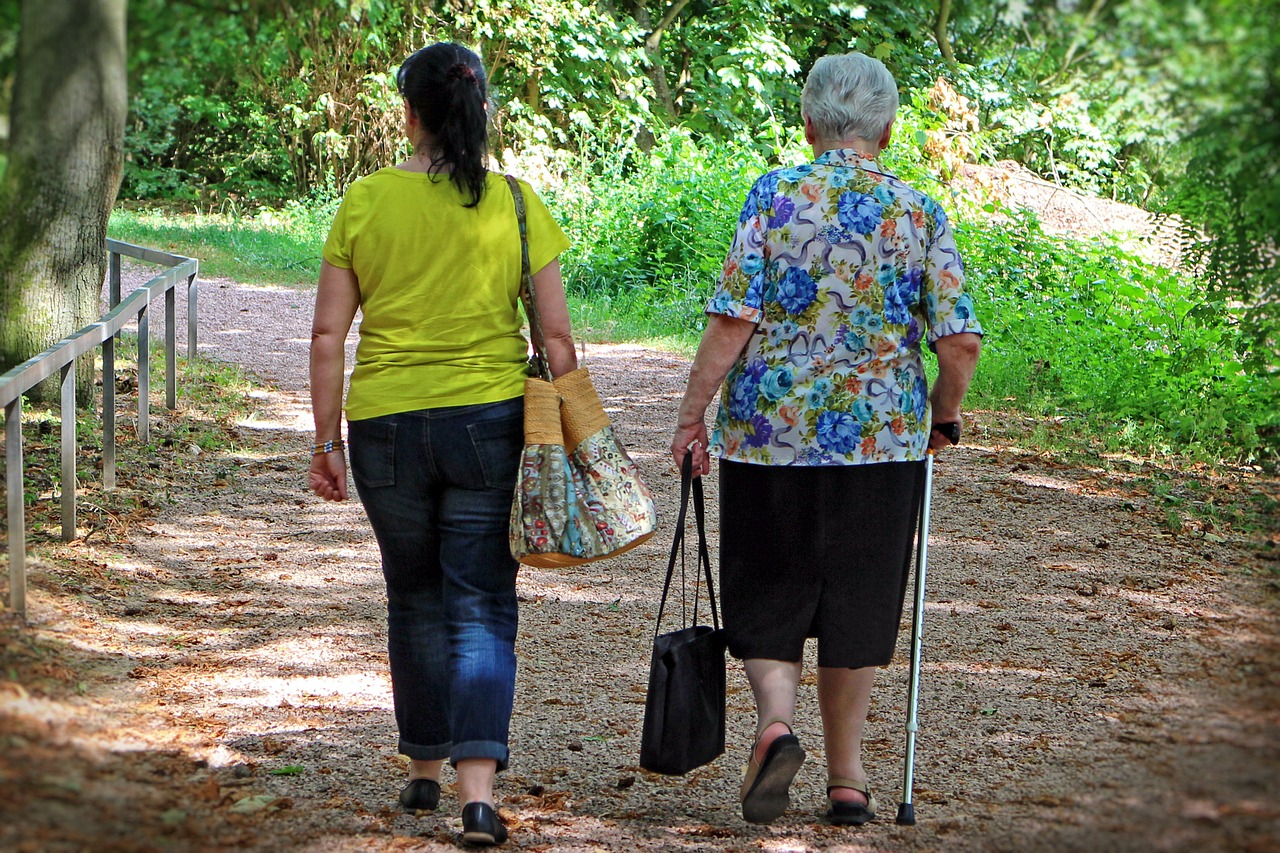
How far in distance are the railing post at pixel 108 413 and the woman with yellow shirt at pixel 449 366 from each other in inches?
139

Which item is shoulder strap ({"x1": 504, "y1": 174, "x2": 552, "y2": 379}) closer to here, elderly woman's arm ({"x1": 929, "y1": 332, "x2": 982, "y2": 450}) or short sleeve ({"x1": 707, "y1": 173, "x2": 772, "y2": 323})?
short sleeve ({"x1": 707, "y1": 173, "x2": 772, "y2": 323})

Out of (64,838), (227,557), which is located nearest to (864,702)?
(64,838)

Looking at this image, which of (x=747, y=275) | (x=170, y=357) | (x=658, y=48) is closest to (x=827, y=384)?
(x=747, y=275)

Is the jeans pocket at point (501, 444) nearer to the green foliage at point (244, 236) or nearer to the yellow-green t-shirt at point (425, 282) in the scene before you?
the yellow-green t-shirt at point (425, 282)

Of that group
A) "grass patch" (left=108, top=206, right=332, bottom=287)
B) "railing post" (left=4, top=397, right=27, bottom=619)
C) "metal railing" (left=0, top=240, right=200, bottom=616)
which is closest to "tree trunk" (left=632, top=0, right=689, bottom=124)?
"grass patch" (left=108, top=206, right=332, bottom=287)

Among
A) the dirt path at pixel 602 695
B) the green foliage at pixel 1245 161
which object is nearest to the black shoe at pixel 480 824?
the dirt path at pixel 602 695

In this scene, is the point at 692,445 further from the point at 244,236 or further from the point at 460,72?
the point at 244,236

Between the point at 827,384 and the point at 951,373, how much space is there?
36 centimetres

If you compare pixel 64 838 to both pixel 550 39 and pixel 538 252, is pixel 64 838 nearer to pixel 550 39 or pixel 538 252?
pixel 538 252

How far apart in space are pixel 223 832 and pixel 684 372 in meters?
8.68

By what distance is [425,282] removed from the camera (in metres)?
3.13

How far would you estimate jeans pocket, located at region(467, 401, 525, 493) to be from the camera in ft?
10.4

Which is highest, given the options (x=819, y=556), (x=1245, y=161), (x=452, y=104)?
(x=452, y=104)

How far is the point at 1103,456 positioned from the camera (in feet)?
27.7
